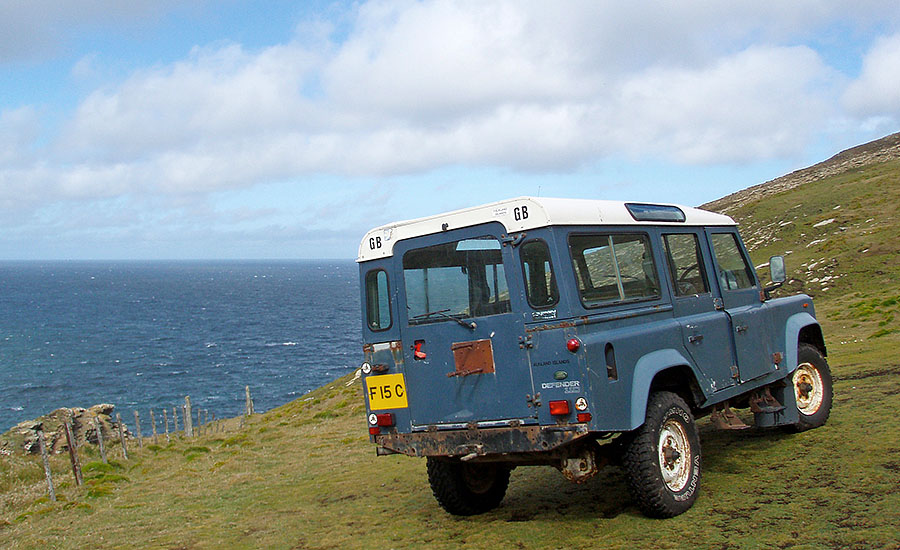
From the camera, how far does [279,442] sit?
23719 mm

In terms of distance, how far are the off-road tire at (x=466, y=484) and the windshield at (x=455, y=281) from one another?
1.71 m

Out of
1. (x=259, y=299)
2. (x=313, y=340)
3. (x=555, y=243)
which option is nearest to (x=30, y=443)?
(x=555, y=243)

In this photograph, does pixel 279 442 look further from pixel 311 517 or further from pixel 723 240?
pixel 723 240

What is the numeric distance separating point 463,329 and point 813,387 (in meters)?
5.66

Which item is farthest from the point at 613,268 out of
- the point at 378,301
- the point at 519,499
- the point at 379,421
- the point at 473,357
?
the point at 519,499

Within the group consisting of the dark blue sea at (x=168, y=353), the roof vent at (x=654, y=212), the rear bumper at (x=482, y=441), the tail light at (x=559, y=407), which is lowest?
the dark blue sea at (x=168, y=353)

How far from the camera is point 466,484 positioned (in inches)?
342

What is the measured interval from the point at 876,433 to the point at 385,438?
606cm

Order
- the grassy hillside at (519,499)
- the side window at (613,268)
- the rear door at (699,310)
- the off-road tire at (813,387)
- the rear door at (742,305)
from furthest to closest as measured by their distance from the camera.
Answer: the off-road tire at (813,387) < the rear door at (742,305) < the rear door at (699,310) < the side window at (613,268) < the grassy hillside at (519,499)

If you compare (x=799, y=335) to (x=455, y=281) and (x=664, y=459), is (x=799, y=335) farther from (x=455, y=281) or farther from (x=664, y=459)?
(x=455, y=281)

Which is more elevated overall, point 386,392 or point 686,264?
point 686,264

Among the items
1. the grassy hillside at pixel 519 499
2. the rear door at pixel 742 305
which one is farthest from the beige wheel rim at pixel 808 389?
the rear door at pixel 742 305

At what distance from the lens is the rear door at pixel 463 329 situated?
7.29 meters

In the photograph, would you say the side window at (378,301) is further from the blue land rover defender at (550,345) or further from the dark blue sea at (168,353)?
the dark blue sea at (168,353)
